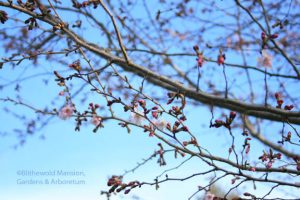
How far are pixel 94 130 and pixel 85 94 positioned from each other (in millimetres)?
4135

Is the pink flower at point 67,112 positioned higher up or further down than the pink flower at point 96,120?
higher up

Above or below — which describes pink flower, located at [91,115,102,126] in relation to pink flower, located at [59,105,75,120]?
below

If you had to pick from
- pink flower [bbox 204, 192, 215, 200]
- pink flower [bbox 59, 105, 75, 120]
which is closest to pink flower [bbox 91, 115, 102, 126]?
pink flower [bbox 59, 105, 75, 120]

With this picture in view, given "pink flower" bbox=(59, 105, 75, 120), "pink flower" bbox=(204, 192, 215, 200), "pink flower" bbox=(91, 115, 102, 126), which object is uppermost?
"pink flower" bbox=(59, 105, 75, 120)

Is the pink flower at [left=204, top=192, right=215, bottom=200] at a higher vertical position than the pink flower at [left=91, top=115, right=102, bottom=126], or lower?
lower

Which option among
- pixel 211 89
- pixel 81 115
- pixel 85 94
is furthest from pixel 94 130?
pixel 85 94

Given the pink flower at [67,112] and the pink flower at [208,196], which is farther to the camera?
the pink flower at [67,112]

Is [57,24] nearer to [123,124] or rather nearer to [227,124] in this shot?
[123,124]

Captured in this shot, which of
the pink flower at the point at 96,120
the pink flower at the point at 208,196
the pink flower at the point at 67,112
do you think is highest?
the pink flower at the point at 67,112

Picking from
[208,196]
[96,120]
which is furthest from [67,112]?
[208,196]

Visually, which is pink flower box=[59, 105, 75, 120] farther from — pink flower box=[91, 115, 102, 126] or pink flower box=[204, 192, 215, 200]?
pink flower box=[204, 192, 215, 200]

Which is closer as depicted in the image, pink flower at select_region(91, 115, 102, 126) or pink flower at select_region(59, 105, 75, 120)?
pink flower at select_region(91, 115, 102, 126)

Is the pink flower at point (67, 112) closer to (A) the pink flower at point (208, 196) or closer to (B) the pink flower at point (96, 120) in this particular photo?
(B) the pink flower at point (96, 120)

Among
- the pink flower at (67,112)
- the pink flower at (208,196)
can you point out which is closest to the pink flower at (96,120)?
the pink flower at (67,112)
